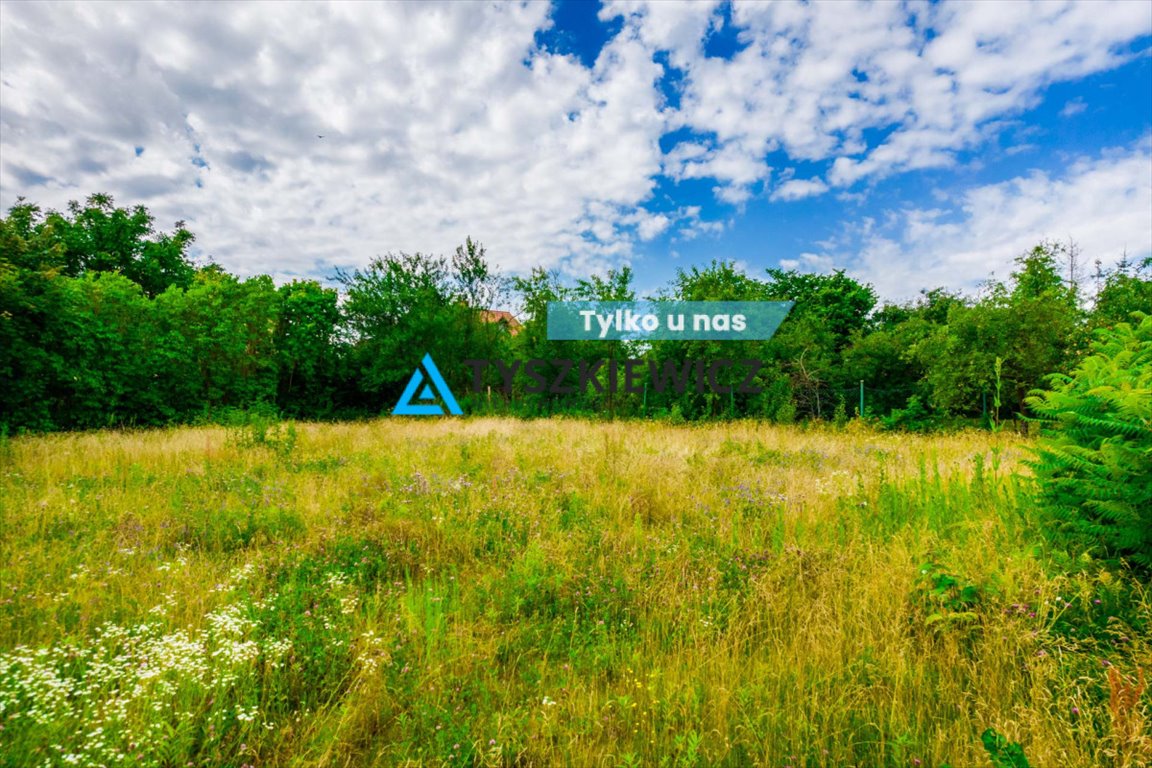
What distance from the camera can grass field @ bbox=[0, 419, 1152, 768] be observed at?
1871 mm

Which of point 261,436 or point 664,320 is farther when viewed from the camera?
point 664,320

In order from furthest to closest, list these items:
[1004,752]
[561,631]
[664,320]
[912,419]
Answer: [664,320] → [912,419] → [561,631] → [1004,752]

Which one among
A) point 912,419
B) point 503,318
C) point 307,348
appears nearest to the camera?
point 912,419

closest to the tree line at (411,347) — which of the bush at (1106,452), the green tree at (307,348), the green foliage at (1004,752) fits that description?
the green tree at (307,348)

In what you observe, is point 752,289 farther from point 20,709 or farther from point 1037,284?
point 20,709

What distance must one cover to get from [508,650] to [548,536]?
148cm

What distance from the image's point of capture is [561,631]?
2.69 meters

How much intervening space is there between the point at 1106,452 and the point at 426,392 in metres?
18.6

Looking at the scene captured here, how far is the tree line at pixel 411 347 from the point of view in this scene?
34.2 feet

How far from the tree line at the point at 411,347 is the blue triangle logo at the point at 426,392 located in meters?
0.37

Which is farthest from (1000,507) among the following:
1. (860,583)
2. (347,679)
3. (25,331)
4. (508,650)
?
(25,331)

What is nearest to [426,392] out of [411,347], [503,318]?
[411,347]

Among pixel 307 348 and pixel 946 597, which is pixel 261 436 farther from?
pixel 307 348

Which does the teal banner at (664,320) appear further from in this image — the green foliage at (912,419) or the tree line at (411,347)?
the green foliage at (912,419)
